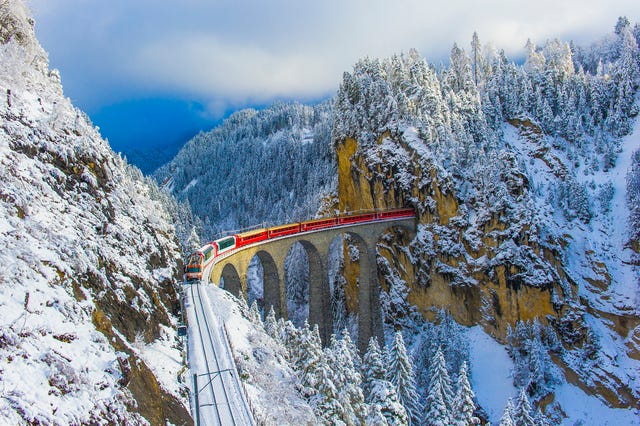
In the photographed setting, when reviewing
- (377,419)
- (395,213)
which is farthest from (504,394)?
(377,419)

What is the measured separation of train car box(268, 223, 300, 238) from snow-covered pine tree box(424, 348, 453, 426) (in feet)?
70.1

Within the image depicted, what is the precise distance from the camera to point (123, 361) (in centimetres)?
1247

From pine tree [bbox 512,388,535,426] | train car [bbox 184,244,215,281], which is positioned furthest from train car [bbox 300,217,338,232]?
pine tree [bbox 512,388,535,426]

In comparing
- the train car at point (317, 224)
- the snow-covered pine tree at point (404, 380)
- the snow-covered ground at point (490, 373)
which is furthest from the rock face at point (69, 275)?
the snow-covered ground at point (490, 373)

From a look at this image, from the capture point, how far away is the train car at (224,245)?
39781mm

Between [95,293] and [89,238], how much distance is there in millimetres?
3108

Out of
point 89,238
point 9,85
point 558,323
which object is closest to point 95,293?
point 89,238

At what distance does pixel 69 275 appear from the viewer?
532 inches

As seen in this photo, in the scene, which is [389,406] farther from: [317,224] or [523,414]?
[317,224]

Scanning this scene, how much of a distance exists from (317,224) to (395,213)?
14730 mm

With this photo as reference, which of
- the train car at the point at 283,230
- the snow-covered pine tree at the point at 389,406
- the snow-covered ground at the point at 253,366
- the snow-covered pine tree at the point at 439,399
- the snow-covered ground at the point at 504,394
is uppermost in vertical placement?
the train car at the point at 283,230

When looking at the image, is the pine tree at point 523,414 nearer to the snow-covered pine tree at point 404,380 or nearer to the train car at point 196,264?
the snow-covered pine tree at point 404,380

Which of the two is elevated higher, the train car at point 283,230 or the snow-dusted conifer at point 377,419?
the train car at point 283,230

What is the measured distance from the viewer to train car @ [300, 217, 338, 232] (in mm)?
49200
